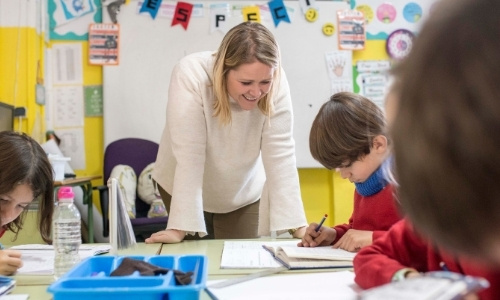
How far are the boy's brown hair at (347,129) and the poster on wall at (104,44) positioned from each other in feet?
7.48

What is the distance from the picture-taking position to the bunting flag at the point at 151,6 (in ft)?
10.8

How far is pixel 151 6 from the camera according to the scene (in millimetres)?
3305

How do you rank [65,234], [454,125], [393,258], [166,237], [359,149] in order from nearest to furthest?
[454,125] → [393,258] → [65,234] → [359,149] → [166,237]

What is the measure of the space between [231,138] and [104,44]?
1890 mm

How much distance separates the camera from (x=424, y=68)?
0.45 m

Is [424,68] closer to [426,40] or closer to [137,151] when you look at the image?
[426,40]

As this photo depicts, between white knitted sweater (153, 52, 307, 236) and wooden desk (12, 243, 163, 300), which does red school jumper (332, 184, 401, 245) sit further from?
wooden desk (12, 243, 163, 300)

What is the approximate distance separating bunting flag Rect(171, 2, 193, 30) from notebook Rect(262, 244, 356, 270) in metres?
2.40

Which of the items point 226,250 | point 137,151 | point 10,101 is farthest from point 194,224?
point 10,101

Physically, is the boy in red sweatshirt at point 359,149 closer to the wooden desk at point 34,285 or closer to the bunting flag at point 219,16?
the wooden desk at point 34,285

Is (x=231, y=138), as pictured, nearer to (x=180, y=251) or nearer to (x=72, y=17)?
(x=180, y=251)

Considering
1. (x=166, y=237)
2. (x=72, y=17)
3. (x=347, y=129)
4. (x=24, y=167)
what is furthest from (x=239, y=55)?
(x=72, y=17)

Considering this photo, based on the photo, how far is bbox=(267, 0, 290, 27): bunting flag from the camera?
3.37m

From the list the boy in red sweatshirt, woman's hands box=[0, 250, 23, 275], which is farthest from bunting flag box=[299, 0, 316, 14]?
woman's hands box=[0, 250, 23, 275]
